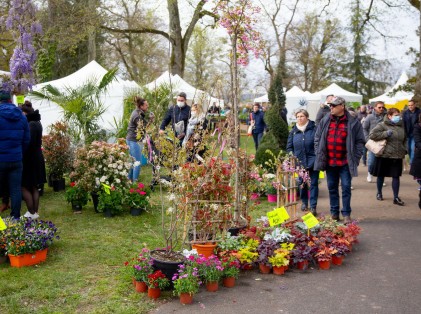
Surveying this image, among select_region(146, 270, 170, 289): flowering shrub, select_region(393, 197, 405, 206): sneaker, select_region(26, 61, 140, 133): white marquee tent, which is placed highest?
select_region(26, 61, 140, 133): white marquee tent

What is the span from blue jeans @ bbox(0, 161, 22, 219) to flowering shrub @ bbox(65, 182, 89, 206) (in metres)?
1.66

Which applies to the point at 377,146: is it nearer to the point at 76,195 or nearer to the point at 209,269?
the point at 209,269

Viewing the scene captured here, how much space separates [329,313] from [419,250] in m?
2.49

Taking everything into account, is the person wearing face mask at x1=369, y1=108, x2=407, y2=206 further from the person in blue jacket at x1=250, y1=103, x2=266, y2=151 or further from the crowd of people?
the person in blue jacket at x1=250, y1=103, x2=266, y2=151

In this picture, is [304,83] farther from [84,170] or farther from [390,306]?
[390,306]

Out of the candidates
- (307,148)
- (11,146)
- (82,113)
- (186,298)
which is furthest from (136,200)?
(82,113)

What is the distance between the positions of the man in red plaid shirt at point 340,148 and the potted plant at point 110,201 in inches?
128

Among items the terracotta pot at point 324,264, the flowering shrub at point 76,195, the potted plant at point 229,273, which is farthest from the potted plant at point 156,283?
the flowering shrub at point 76,195

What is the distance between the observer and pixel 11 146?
6281mm

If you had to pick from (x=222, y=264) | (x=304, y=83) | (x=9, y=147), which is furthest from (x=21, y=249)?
(x=304, y=83)

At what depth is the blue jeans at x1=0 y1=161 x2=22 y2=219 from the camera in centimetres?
628

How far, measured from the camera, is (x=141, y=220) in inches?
300

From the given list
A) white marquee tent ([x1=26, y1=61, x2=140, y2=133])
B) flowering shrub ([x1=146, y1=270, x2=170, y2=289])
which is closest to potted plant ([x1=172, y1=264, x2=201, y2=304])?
flowering shrub ([x1=146, y1=270, x2=170, y2=289])

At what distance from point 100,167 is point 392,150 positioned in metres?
5.31
